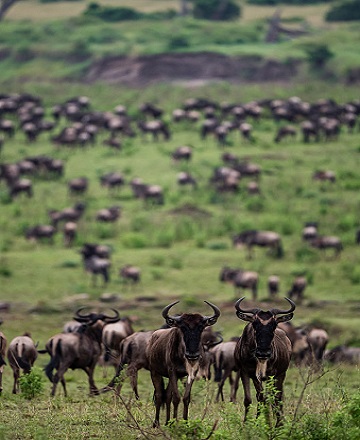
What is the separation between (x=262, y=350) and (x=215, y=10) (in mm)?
59996

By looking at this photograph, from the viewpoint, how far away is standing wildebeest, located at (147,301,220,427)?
10164 millimetres

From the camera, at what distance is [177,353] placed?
411 inches

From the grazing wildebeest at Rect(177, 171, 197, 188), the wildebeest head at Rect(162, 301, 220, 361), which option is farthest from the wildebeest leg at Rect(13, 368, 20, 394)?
the grazing wildebeest at Rect(177, 171, 197, 188)

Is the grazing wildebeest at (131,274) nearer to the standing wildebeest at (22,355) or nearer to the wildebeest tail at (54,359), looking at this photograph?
the standing wildebeest at (22,355)

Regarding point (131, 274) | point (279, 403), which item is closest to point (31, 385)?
point (279, 403)

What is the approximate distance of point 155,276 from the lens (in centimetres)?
2542

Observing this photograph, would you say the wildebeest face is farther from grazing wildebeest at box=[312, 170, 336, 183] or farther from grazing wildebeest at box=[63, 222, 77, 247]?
grazing wildebeest at box=[312, 170, 336, 183]

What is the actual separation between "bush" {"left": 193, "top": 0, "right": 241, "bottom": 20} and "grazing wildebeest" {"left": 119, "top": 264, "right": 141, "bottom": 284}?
45.3 m

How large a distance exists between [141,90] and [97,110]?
3838 millimetres

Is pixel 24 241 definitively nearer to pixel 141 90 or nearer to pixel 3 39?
pixel 141 90

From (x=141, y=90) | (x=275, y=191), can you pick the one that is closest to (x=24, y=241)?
(x=275, y=191)

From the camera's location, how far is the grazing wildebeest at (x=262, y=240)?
88.9 ft

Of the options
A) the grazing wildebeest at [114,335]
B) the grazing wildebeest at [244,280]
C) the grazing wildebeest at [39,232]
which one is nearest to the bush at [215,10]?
the grazing wildebeest at [39,232]

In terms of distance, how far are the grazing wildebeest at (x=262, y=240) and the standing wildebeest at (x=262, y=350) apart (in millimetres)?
15929
